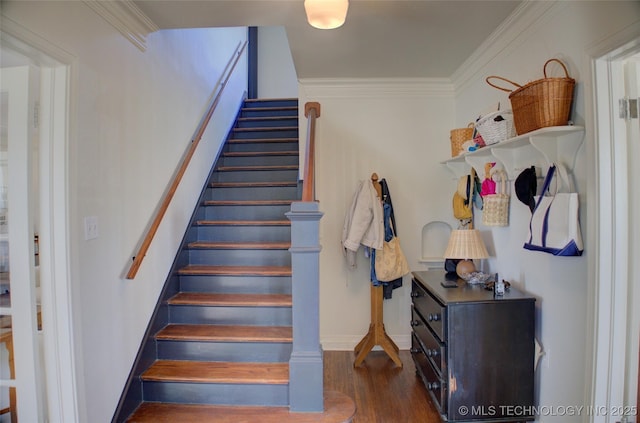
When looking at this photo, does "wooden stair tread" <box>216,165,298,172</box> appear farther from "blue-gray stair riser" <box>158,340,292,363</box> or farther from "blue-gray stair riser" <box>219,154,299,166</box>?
"blue-gray stair riser" <box>158,340,292,363</box>

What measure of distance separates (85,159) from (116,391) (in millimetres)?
1256

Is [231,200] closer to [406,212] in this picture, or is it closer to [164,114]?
[164,114]

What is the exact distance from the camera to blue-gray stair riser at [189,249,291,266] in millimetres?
2859

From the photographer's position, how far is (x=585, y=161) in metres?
1.54

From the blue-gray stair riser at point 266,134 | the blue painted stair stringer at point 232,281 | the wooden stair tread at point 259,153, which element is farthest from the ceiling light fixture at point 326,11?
the blue-gray stair riser at point 266,134

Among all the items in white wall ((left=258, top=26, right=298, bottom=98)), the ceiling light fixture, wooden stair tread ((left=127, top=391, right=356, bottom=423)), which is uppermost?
white wall ((left=258, top=26, right=298, bottom=98))

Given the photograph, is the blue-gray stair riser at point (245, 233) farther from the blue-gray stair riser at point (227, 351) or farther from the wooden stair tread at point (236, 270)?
the blue-gray stair riser at point (227, 351)

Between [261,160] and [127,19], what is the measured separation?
197 centimetres

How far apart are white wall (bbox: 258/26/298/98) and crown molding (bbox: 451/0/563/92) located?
3116 mm

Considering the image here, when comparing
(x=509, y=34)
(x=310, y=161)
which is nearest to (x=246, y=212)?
(x=310, y=161)

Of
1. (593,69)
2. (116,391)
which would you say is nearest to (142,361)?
(116,391)

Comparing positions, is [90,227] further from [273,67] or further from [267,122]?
[273,67]

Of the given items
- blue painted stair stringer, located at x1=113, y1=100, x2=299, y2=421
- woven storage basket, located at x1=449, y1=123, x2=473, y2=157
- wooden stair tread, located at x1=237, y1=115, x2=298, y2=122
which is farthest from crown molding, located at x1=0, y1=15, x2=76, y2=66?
wooden stair tread, located at x1=237, y1=115, x2=298, y2=122

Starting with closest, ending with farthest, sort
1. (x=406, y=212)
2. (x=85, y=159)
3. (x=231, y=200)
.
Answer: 1. (x=85, y=159)
2. (x=406, y=212)
3. (x=231, y=200)
